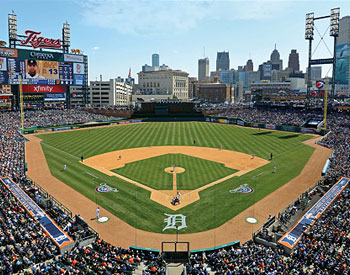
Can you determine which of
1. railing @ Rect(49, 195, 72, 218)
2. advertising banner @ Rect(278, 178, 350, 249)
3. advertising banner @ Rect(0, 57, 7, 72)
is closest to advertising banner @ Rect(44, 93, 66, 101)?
advertising banner @ Rect(0, 57, 7, 72)

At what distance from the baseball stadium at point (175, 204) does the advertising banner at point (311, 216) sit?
80 millimetres

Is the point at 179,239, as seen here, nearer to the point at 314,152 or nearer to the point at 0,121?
the point at 314,152

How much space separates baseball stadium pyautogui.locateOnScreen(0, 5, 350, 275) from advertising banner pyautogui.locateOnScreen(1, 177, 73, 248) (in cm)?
9

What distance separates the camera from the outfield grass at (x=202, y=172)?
77.4ft

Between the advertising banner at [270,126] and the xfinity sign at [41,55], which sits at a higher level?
the xfinity sign at [41,55]

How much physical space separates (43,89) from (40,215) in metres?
63.7

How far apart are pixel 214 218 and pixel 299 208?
7739 mm

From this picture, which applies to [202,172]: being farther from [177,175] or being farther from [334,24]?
[334,24]

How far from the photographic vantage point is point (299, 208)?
2397 centimetres

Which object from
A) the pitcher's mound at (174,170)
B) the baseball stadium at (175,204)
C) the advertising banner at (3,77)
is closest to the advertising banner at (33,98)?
the advertising banner at (3,77)

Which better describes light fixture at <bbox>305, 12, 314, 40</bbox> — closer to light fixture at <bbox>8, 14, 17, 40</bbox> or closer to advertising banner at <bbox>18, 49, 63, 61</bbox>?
advertising banner at <bbox>18, 49, 63, 61</bbox>

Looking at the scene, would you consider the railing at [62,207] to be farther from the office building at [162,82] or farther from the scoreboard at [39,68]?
the office building at [162,82]

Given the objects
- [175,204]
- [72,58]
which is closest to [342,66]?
[72,58]

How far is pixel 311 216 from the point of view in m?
21.6
